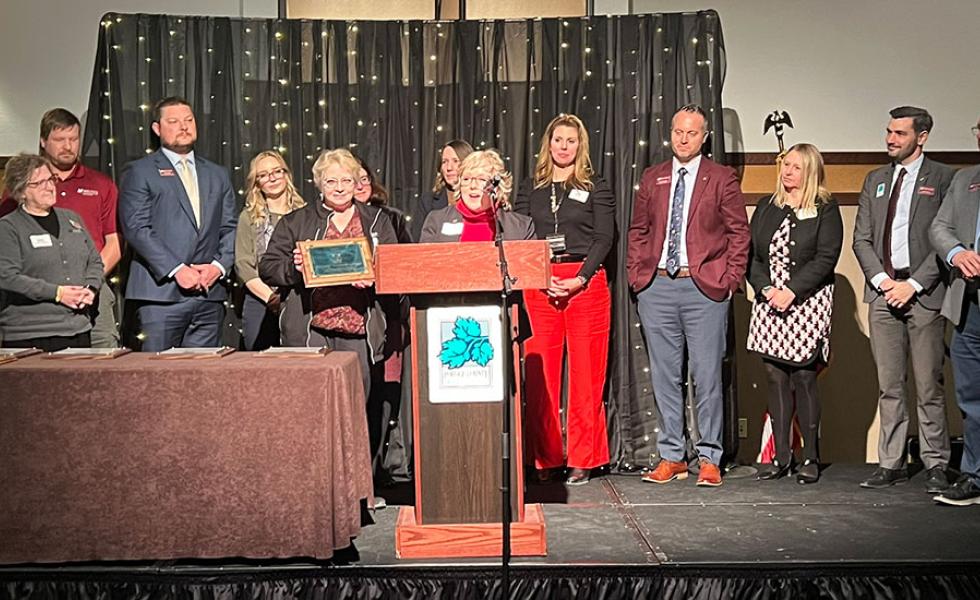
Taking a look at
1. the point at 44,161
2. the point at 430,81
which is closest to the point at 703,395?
the point at 430,81

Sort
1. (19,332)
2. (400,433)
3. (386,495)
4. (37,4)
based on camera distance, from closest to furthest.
→ (19,332) → (386,495) → (400,433) → (37,4)

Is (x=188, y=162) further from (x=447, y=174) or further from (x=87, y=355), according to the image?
(x=87, y=355)

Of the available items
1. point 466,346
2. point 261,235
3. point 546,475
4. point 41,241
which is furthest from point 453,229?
point 41,241

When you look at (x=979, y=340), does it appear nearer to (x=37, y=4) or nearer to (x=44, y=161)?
(x=44, y=161)

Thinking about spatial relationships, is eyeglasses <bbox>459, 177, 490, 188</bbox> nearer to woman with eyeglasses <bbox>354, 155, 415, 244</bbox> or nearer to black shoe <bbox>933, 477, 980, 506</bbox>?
woman with eyeglasses <bbox>354, 155, 415, 244</bbox>

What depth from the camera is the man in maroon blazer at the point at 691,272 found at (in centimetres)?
498

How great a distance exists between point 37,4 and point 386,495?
3.42 m

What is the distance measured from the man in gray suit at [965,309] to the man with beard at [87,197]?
392 cm

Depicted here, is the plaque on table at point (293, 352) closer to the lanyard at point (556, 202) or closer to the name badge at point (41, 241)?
the name badge at point (41, 241)

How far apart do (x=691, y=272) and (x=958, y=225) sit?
1211mm

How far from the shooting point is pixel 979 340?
468cm

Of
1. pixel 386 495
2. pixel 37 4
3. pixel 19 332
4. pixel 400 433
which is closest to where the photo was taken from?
pixel 19 332

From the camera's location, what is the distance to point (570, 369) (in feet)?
16.8

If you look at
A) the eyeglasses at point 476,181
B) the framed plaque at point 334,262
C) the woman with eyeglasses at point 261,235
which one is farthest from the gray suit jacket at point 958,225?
the woman with eyeglasses at point 261,235
